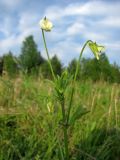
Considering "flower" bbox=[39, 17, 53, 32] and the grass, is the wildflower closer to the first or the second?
"flower" bbox=[39, 17, 53, 32]

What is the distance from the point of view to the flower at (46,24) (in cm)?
232

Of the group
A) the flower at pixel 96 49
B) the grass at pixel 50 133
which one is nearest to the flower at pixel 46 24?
the flower at pixel 96 49

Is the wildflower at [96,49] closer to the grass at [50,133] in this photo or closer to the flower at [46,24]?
the flower at [46,24]

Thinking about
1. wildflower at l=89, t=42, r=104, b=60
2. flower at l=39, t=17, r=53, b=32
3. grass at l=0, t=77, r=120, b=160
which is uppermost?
flower at l=39, t=17, r=53, b=32

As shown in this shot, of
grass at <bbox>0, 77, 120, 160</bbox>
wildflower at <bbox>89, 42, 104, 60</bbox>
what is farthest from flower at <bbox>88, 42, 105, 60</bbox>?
grass at <bbox>0, 77, 120, 160</bbox>

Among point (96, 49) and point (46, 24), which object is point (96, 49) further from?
point (46, 24)

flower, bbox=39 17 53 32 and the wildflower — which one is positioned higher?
flower, bbox=39 17 53 32

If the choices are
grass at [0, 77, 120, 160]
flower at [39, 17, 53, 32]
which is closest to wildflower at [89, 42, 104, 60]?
flower at [39, 17, 53, 32]

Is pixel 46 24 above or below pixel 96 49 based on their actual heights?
above

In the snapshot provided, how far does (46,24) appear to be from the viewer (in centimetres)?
233

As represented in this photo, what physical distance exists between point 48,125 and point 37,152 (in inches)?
14.1

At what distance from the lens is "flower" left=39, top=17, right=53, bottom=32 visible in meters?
2.32

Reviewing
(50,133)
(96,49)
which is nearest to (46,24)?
(96,49)

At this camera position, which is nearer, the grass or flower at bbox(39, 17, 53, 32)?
flower at bbox(39, 17, 53, 32)
